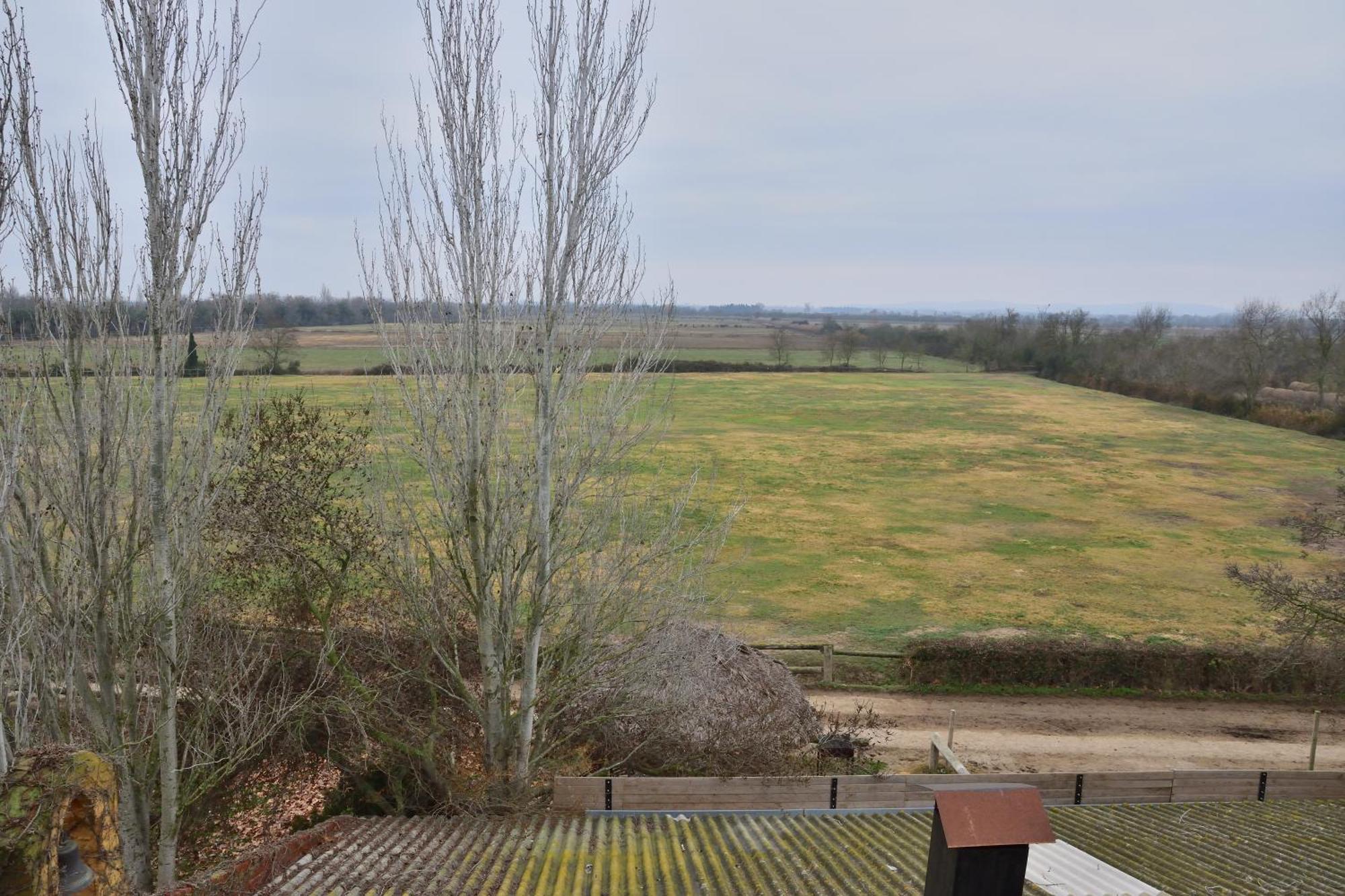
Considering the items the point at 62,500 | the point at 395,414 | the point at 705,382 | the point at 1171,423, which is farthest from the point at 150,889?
the point at 705,382

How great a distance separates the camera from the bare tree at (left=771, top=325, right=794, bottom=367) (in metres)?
95.8

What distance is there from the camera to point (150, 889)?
911 cm

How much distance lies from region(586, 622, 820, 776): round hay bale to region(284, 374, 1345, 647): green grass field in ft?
14.4

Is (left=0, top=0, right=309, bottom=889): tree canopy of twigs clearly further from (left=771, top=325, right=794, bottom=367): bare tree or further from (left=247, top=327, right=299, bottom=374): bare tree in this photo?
(left=771, top=325, right=794, bottom=367): bare tree

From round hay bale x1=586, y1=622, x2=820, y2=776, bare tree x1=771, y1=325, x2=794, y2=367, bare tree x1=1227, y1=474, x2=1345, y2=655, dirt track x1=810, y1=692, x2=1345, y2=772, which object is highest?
bare tree x1=771, y1=325, x2=794, y2=367

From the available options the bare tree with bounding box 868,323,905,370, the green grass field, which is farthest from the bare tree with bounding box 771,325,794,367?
the green grass field

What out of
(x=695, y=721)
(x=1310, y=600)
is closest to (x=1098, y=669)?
(x=1310, y=600)

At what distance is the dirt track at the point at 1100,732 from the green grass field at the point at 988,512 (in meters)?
2.94

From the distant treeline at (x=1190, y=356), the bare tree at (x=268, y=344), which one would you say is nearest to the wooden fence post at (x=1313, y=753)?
the bare tree at (x=268, y=344)

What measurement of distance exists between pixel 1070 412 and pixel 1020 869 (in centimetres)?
6681

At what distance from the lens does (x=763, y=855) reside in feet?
30.2

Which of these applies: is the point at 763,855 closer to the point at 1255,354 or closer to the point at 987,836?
the point at 987,836

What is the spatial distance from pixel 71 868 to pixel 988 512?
3357 centimetres

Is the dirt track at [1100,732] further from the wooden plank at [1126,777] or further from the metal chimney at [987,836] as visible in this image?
the metal chimney at [987,836]
